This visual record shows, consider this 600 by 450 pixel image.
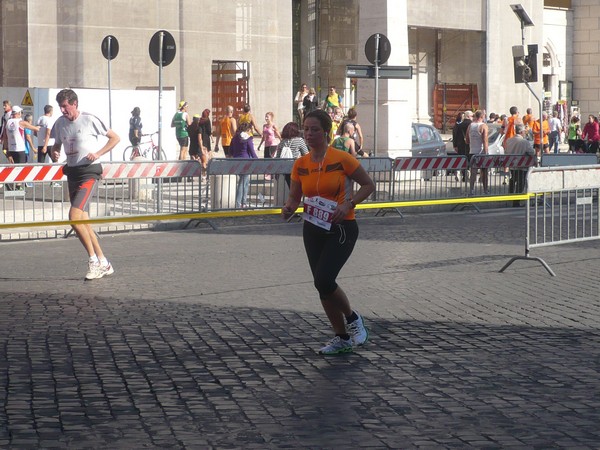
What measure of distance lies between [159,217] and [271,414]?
8800mm

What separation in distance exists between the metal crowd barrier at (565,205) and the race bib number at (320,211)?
17.4 feet

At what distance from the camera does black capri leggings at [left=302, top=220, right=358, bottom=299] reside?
329 inches

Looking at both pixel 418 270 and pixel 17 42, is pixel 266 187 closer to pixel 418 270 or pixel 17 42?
pixel 418 270

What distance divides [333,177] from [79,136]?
4.88 m

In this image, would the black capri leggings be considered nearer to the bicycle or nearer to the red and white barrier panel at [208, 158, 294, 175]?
the red and white barrier panel at [208, 158, 294, 175]

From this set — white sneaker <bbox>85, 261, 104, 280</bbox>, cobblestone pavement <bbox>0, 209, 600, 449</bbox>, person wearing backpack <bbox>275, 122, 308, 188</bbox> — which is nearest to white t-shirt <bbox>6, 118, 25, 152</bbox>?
person wearing backpack <bbox>275, 122, 308, 188</bbox>

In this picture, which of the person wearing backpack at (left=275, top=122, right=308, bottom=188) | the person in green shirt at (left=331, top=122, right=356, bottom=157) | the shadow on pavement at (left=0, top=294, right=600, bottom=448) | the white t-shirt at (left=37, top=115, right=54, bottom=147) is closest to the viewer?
the shadow on pavement at (left=0, top=294, right=600, bottom=448)

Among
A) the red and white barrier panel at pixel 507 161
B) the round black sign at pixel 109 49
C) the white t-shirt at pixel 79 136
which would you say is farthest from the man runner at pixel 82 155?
the round black sign at pixel 109 49

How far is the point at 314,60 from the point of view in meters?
50.8

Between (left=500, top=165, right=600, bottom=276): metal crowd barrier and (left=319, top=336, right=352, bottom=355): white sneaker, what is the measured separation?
17.4 ft

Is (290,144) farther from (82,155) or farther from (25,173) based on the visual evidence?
(82,155)

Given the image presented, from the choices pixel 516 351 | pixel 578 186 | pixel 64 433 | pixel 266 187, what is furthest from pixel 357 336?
pixel 266 187

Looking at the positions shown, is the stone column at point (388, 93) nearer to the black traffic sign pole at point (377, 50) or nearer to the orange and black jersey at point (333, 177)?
the black traffic sign pole at point (377, 50)

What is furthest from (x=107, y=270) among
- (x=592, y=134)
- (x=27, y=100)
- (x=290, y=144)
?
(x=592, y=134)
